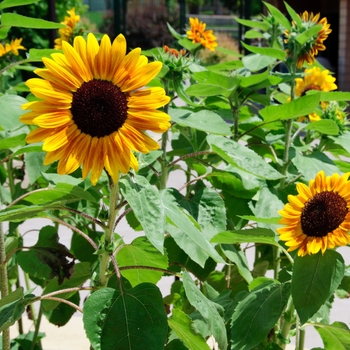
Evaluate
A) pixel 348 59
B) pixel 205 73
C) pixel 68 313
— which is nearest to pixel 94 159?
pixel 205 73

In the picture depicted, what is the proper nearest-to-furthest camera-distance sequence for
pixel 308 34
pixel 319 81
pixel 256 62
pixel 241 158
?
pixel 241 158, pixel 308 34, pixel 256 62, pixel 319 81

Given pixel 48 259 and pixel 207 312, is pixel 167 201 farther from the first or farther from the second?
pixel 48 259

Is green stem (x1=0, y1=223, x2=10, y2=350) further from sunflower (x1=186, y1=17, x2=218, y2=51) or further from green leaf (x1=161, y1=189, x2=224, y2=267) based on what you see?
sunflower (x1=186, y1=17, x2=218, y2=51)

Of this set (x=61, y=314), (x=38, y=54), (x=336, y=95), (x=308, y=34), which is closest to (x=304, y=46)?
(x=308, y=34)

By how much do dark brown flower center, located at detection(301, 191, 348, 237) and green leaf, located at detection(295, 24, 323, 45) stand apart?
0.51 metres

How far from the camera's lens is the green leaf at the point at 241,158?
1092mm

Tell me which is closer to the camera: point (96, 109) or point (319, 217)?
point (96, 109)

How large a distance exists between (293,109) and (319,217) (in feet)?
0.96

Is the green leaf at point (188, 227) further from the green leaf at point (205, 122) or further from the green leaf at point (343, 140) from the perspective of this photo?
the green leaf at point (343, 140)

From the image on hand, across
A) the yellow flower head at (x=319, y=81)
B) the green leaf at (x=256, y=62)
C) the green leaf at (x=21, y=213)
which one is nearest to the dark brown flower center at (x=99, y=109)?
the green leaf at (x=21, y=213)

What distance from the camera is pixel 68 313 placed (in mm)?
1550

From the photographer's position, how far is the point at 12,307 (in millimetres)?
1021

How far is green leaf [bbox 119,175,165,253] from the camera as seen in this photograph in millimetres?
838

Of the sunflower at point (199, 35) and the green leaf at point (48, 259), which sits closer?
the green leaf at point (48, 259)
